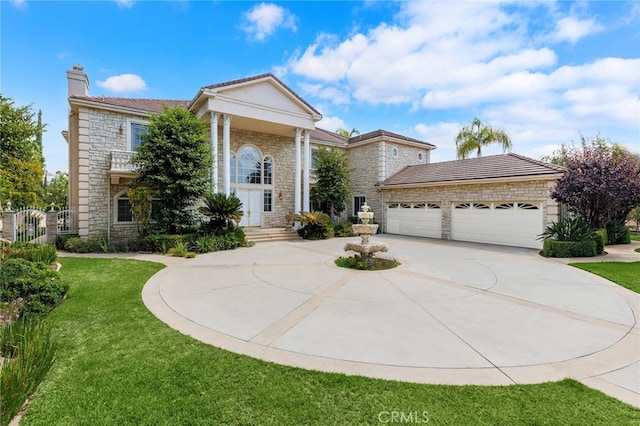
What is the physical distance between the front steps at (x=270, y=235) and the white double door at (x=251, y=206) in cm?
154

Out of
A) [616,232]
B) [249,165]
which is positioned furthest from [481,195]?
[249,165]

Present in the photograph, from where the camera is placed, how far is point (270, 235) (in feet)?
52.7

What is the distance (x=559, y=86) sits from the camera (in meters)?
10.1

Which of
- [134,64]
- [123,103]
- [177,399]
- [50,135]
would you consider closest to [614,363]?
[177,399]

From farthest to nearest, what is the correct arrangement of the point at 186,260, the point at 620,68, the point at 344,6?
the point at 186,260 < the point at 344,6 < the point at 620,68


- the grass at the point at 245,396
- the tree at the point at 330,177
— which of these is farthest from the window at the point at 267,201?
the grass at the point at 245,396

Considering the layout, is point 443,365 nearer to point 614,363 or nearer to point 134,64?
point 614,363

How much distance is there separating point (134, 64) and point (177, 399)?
42.9 ft

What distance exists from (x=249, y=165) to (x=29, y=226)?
10.5 meters

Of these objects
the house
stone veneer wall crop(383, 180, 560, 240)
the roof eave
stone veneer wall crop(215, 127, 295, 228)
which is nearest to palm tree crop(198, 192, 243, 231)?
the house

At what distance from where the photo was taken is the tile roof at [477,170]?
13039mm

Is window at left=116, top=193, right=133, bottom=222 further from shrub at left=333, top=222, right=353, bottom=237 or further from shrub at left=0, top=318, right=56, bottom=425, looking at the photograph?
shrub at left=0, top=318, right=56, bottom=425

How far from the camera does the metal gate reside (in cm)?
1203

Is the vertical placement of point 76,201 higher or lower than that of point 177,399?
higher
